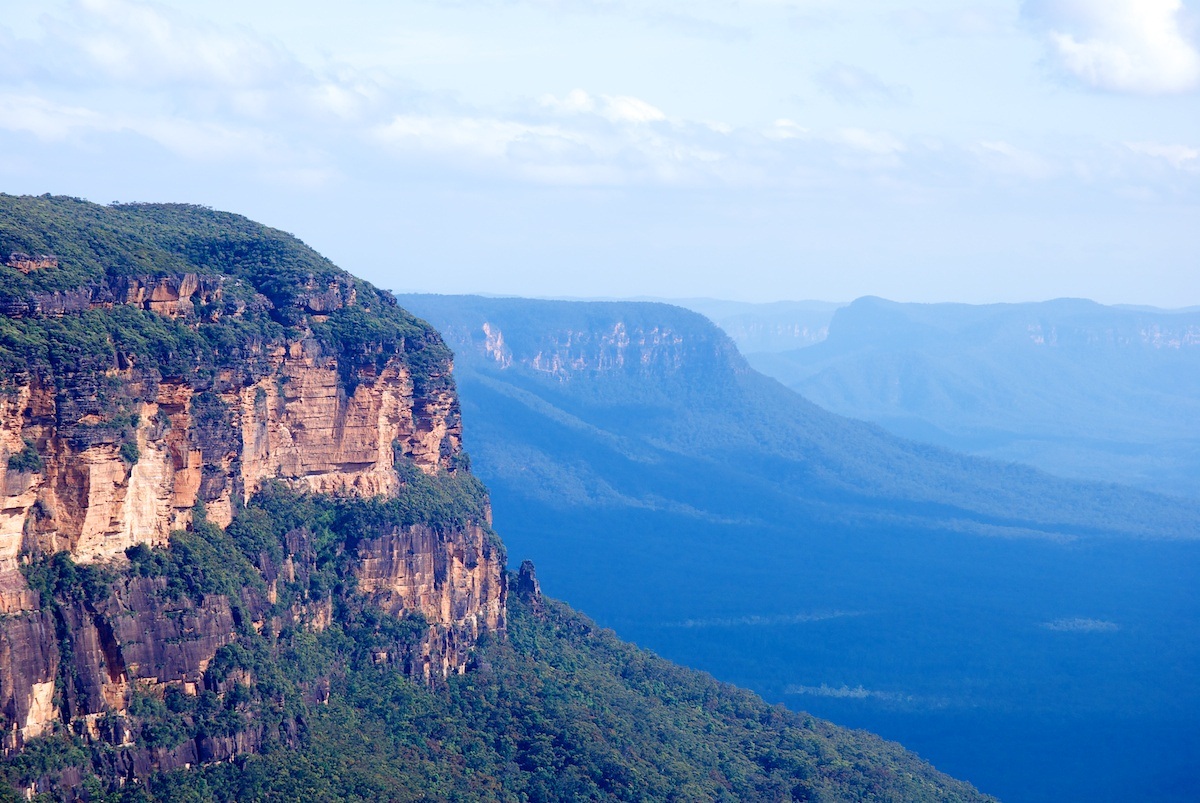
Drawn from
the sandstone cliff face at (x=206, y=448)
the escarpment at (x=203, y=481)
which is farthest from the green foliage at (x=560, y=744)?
the sandstone cliff face at (x=206, y=448)

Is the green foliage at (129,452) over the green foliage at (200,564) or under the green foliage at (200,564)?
over

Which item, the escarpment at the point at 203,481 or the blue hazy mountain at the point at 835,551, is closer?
the escarpment at the point at 203,481

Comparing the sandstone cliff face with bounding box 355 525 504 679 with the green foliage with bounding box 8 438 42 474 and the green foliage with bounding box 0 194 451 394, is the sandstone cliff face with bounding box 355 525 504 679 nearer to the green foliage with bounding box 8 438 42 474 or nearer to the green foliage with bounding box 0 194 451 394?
the green foliage with bounding box 0 194 451 394

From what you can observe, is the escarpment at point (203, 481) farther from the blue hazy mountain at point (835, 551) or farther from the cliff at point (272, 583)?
the blue hazy mountain at point (835, 551)

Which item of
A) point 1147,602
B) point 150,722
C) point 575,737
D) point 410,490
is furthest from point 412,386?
point 1147,602

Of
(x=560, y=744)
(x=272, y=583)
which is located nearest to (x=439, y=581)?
(x=560, y=744)
